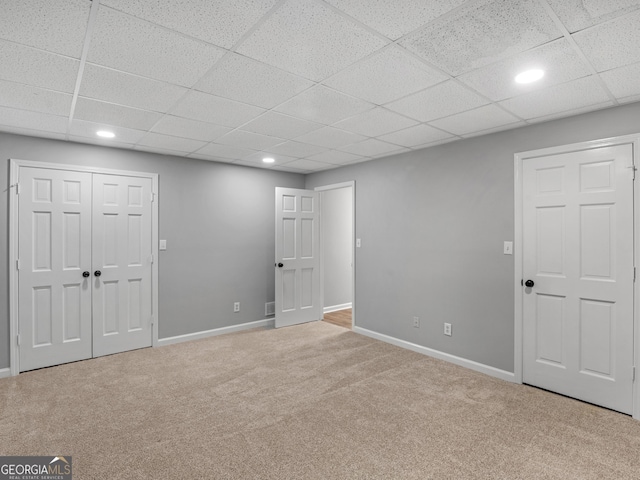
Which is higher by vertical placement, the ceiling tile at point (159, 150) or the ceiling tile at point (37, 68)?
the ceiling tile at point (159, 150)

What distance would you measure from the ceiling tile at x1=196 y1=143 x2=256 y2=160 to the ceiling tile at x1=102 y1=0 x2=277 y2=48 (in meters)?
2.23

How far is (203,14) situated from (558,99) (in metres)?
2.46

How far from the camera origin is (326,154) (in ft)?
14.1

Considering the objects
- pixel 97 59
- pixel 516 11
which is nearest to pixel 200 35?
pixel 97 59

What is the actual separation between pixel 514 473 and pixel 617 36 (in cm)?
239

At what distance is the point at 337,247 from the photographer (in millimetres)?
6320

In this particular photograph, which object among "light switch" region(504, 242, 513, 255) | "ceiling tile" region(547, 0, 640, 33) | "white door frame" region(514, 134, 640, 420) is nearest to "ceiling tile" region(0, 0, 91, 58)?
"ceiling tile" region(547, 0, 640, 33)

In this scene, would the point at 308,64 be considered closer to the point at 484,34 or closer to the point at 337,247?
the point at 484,34

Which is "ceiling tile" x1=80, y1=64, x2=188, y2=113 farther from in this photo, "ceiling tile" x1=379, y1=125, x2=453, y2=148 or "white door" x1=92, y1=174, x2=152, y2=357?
"ceiling tile" x1=379, y1=125, x2=453, y2=148

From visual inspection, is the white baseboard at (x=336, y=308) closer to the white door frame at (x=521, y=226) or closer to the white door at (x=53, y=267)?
the white door frame at (x=521, y=226)

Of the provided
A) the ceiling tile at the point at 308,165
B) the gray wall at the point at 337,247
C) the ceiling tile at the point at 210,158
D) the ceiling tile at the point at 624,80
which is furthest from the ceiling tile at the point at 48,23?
the gray wall at the point at 337,247

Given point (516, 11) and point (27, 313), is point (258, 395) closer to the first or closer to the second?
point (27, 313)

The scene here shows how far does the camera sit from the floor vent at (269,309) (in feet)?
17.2

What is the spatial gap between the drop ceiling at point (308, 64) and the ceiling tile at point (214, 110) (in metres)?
0.02
